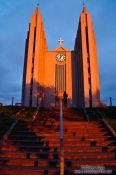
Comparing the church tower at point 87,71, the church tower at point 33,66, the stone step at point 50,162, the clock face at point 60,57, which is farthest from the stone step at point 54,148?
the clock face at point 60,57

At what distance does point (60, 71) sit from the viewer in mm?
34094

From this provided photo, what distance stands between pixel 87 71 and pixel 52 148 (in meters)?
21.3

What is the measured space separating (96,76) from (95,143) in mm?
21198

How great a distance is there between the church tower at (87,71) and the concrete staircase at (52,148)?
16491mm

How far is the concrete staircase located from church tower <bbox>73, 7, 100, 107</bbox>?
16.5 metres

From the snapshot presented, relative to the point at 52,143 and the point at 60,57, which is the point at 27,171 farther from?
the point at 60,57

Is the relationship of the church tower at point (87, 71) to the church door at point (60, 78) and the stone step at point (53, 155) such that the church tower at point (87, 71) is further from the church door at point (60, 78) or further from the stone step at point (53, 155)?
the stone step at point (53, 155)

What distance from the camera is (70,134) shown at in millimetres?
10086

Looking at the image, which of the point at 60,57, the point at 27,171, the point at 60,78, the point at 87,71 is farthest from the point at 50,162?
the point at 60,57

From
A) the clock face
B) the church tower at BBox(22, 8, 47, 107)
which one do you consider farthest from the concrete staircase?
the clock face

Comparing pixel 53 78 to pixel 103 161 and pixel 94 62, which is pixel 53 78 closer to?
pixel 94 62

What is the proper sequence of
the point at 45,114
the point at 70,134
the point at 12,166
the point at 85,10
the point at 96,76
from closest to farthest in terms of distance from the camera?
the point at 12,166 → the point at 70,134 → the point at 45,114 → the point at 96,76 → the point at 85,10

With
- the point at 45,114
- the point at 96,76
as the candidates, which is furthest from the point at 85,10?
the point at 45,114

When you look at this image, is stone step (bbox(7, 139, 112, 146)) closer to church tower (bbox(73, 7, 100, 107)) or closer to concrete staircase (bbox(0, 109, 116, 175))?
concrete staircase (bbox(0, 109, 116, 175))
